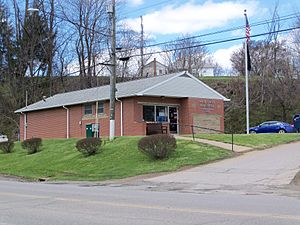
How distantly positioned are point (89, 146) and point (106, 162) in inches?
88.6

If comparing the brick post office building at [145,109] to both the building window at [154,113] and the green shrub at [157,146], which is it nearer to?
the building window at [154,113]

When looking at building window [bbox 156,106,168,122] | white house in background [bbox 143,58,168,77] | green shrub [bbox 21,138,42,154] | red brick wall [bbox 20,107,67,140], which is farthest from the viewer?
white house in background [bbox 143,58,168,77]

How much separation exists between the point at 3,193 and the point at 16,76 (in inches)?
2031

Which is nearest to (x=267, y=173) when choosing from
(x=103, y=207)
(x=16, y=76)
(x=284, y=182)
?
(x=284, y=182)

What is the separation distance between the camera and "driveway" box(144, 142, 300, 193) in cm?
1633

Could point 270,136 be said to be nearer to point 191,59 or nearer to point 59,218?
point 59,218

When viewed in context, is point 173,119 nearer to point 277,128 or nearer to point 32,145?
point 32,145

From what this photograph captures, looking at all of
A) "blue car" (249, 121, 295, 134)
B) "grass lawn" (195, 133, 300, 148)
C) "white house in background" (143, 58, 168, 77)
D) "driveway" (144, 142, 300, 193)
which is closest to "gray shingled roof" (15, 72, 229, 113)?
"grass lawn" (195, 133, 300, 148)

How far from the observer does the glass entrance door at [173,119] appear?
36.1 m

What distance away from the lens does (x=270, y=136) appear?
3020cm

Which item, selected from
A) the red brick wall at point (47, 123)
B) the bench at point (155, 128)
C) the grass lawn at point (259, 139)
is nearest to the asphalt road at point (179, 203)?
the grass lawn at point (259, 139)

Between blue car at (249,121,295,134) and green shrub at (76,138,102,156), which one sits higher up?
blue car at (249,121,295,134)

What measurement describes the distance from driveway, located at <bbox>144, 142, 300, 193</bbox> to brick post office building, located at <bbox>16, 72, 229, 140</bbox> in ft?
39.5

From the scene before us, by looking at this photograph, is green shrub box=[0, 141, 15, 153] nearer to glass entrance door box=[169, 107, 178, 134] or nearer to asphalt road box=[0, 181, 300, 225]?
glass entrance door box=[169, 107, 178, 134]
